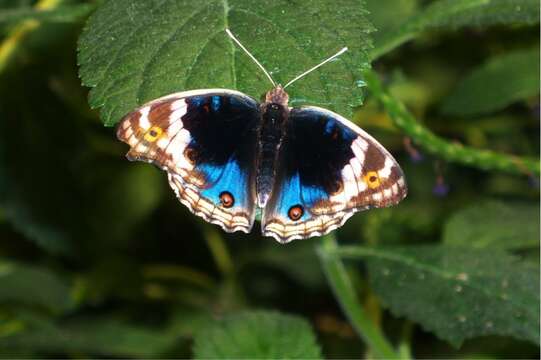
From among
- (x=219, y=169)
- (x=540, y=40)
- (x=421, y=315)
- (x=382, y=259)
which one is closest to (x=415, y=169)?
(x=540, y=40)

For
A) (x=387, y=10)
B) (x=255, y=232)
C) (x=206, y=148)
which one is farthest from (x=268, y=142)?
(x=255, y=232)

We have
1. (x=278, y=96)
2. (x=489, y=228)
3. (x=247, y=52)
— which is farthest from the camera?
(x=489, y=228)

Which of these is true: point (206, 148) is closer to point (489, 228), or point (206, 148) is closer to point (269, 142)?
point (269, 142)

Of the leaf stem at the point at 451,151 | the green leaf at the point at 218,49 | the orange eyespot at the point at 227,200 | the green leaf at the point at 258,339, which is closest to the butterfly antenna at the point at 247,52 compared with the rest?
the green leaf at the point at 218,49

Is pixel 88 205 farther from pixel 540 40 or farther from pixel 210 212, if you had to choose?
pixel 540 40

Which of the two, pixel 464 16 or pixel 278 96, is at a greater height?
pixel 464 16
